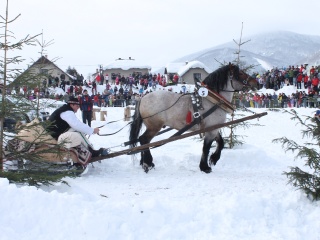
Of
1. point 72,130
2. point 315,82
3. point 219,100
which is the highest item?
point 315,82

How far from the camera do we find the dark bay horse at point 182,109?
8516mm

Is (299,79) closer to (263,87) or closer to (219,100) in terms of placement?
(263,87)

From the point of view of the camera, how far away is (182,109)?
28.2ft

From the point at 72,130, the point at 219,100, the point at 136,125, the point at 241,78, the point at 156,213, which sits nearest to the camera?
the point at 156,213

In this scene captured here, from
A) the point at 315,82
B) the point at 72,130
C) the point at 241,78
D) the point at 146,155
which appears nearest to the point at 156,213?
the point at 72,130

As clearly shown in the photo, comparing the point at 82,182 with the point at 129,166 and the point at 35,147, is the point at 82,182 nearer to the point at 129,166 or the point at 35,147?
the point at 35,147

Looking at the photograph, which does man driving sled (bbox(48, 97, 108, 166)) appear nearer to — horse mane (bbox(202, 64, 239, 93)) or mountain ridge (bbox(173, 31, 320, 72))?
horse mane (bbox(202, 64, 239, 93))

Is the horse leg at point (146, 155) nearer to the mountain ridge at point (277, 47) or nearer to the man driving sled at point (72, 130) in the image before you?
the man driving sled at point (72, 130)

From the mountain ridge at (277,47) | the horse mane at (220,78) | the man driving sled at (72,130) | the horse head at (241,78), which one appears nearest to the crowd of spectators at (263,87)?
the horse head at (241,78)

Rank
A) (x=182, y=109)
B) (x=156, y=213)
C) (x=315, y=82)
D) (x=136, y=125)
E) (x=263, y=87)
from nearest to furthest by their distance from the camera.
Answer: (x=156, y=213) → (x=182, y=109) → (x=136, y=125) → (x=315, y=82) → (x=263, y=87)

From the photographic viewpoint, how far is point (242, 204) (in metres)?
5.19

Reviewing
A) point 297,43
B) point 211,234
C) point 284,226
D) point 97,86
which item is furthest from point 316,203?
point 297,43

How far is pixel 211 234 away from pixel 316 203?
1.63m

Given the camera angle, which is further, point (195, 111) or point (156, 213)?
point (195, 111)
